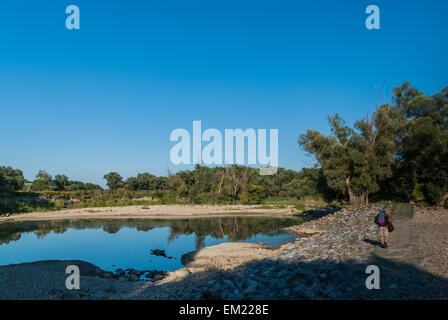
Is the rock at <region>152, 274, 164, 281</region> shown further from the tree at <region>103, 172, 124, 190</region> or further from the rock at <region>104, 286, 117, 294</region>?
the tree at <region>103, 172, 124, 190</region>

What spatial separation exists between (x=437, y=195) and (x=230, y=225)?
17.6m

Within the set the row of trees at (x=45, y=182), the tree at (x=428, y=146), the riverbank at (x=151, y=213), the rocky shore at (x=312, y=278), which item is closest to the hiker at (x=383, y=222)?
the rocky shore at (x=312, y=278)

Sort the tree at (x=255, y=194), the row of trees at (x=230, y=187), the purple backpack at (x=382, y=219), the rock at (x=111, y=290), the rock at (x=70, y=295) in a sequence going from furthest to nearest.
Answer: the row of trees at (x=230, y=187) → the tree at (x=255, y=194) → the purple backpack at (x=382, y=219) → the rock at (x=111, y=290) → the rock at (x=70, y=295)

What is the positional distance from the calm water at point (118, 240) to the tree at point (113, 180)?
5471 cm

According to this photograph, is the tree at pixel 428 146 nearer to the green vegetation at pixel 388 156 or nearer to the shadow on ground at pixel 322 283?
the green vegetation at pixel 388 156

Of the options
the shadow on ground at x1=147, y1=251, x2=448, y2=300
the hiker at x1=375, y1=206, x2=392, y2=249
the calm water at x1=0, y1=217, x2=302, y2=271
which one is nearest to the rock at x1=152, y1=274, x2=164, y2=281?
the calm water at x1=0, y1=217, x2=302, y2=271

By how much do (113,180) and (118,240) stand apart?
67384 mm

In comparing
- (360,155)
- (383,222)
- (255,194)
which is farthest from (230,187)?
(383,222)

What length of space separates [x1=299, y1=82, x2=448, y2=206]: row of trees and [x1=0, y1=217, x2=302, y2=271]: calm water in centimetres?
915

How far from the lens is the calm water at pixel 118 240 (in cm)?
1548

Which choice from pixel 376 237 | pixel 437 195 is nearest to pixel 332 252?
pixel 376 237

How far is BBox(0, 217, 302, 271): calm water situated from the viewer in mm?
15477

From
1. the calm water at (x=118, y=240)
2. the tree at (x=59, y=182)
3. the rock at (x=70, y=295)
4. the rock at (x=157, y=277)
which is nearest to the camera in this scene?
the rock at (x=70, y=295)

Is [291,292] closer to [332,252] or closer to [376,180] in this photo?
[332,252]
